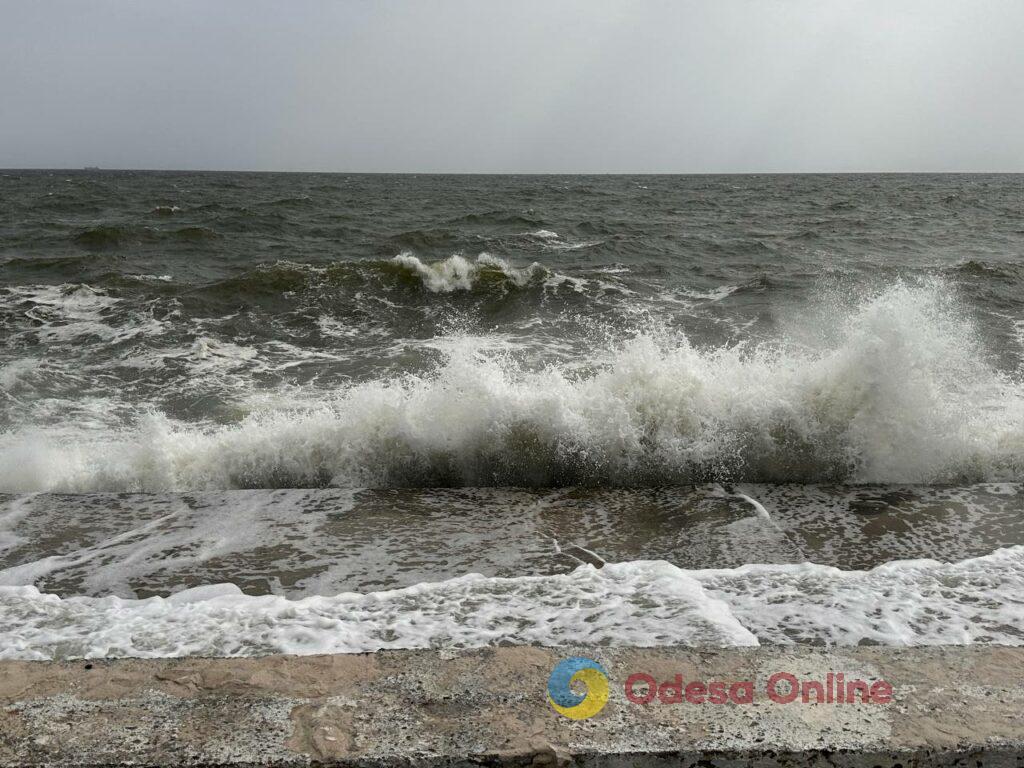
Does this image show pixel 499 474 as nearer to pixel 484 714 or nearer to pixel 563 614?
pixel 563 614

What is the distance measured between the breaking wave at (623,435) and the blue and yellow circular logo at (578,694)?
2.85 m

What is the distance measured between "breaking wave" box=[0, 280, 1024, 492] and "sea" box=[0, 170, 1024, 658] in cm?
2

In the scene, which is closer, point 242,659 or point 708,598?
point 242,659

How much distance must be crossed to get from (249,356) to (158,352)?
3.38 feet

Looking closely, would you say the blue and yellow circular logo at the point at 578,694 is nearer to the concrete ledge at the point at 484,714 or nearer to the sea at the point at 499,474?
the concrete ledge at the point at 484,714

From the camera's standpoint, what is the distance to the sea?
285 cm

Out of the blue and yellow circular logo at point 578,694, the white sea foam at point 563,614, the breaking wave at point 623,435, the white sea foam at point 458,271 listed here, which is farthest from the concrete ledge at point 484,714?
the white sea foam at point 458,271

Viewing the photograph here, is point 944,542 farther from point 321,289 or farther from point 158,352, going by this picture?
point 321,289

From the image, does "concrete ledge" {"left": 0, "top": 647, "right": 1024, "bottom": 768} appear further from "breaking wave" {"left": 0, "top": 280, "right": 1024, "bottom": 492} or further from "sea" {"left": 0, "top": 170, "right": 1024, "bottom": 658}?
"breaking wave" {"left": 0, "top": 280, "right": 1024, "bottom": 492}

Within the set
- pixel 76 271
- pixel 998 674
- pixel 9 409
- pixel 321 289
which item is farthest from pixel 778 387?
pixel 76 271

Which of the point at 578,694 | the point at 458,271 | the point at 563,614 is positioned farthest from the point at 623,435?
the point at 458,271

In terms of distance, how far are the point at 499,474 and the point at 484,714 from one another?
3133 mm

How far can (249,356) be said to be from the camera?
8.57 m

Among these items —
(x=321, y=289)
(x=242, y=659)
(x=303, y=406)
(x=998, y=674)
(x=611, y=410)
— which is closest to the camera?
(x=998, y=674)
